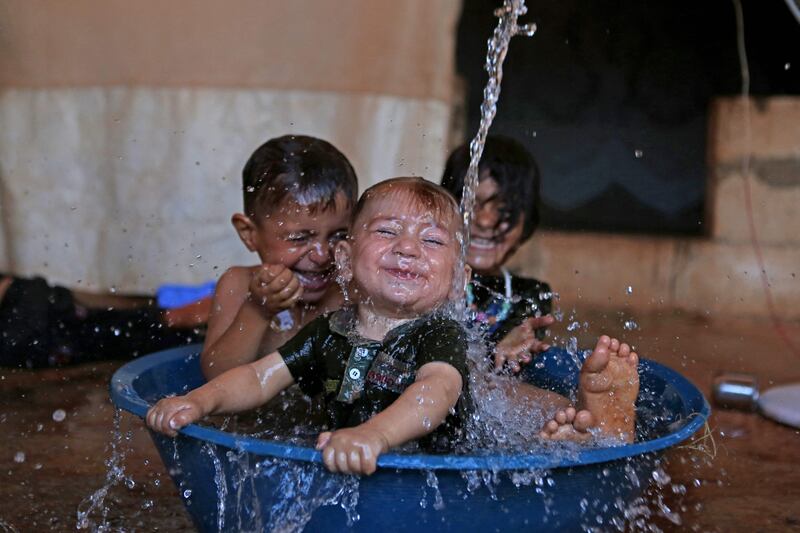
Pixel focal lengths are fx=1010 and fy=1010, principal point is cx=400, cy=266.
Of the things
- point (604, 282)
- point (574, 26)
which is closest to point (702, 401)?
point (604, 282)

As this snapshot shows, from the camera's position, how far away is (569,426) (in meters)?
1.86

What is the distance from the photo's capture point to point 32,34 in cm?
420

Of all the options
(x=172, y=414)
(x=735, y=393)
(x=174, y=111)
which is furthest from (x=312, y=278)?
(x=174, y=111)

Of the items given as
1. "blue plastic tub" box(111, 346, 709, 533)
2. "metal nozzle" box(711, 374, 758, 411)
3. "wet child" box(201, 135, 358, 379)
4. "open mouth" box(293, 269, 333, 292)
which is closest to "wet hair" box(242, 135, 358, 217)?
"wet child" box(201, 135, 358, 379)

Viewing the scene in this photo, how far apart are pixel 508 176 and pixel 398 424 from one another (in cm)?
144

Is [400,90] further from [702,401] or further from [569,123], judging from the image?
[702,401]

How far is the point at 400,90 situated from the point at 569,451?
295 centimetres

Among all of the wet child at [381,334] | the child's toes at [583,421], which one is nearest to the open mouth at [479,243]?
the wet child at [381,334]

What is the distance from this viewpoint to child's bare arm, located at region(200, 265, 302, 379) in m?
2.11

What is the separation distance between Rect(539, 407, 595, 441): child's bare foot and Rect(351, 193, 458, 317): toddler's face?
0.32 meters

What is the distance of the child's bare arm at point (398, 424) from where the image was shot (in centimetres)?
146

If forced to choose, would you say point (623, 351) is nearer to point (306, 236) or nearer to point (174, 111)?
point (306, 236)

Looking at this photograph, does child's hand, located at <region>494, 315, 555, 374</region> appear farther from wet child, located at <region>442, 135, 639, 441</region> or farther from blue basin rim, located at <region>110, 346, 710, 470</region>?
blue basin rim, located at <region>110, 346, 710, 470</region>

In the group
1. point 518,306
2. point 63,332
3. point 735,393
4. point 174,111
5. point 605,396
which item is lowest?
point 63,332
